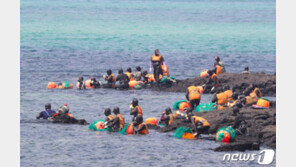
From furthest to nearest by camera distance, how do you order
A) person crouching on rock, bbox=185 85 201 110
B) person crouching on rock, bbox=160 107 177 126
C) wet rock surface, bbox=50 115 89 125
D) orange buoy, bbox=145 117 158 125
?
person crouching on rock, bbox=185 85 201 110
wet rock surface, bbox=50 115 89 125
orange buoy, bbox=145 117 158 125
person crouching on rock, bbox=160 107 177 126

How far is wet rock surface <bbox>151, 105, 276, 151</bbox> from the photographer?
26031 millimetres

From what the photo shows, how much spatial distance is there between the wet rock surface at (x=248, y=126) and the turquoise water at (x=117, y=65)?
102cm

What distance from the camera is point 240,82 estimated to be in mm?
41156

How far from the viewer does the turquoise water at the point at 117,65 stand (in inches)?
1022

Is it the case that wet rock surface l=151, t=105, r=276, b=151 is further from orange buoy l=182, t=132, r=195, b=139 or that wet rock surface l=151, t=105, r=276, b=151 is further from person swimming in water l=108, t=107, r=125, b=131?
person swimming in water l=108, t=107, r=125, b=131

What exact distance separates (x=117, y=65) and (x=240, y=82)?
21.8m

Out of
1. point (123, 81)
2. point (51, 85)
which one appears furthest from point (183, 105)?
point (51, 85)

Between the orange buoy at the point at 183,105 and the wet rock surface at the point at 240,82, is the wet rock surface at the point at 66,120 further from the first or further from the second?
the wet rock surface at the point at 240,82

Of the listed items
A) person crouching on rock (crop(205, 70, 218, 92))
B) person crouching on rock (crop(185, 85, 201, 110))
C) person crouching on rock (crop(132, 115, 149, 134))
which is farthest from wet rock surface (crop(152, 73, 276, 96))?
person crouching on rock (crop(132, 115, 149, 134))

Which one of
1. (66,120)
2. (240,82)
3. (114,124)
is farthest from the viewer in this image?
(240,82)

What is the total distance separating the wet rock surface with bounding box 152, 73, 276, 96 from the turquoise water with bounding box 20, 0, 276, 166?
69.1 inches

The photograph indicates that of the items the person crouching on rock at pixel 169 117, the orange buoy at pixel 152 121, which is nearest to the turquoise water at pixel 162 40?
the orange buoy at pixel 152 121

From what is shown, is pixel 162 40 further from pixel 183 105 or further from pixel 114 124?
pixel 114 124

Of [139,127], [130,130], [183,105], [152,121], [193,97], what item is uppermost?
[193,97]
